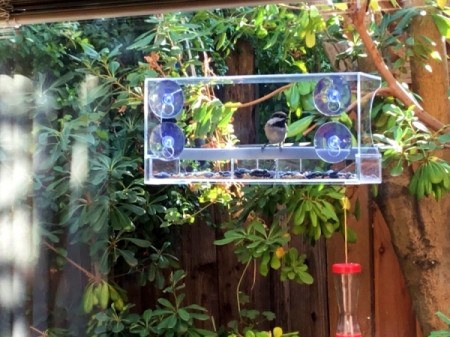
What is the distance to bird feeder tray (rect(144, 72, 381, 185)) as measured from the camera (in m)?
1.55

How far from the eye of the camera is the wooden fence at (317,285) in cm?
210

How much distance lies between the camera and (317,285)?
216 centimetres

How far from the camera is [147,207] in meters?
2.13

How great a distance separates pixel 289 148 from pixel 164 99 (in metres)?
0.28

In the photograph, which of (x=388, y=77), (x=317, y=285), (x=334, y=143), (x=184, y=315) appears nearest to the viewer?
(x=334, y=143)

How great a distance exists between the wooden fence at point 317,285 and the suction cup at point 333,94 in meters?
0.49

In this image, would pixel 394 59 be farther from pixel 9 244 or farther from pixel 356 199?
pixel 9 244

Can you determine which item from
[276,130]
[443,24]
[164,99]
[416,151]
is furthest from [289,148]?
[443,24]

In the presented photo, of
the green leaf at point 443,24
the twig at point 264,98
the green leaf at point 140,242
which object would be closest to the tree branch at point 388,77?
the green leaf at point 443,24

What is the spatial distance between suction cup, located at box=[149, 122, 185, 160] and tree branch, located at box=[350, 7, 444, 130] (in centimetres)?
53

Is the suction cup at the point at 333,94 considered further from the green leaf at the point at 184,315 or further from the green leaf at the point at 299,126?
the green leaf at the point at 184,315

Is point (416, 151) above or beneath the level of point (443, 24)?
beneath

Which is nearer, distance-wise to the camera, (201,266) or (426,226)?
(426,226)

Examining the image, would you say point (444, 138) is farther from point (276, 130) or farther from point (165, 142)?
point (165, 142)
